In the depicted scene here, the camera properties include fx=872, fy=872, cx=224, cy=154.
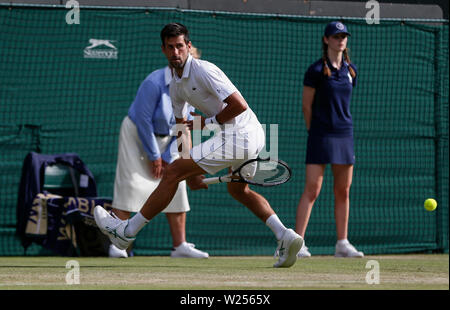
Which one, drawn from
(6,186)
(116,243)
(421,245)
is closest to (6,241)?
(6,186)

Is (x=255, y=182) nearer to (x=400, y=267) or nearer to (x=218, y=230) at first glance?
(x=400, y=267)

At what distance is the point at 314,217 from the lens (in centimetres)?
877

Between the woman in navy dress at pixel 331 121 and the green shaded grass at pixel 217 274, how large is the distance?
1.97 feet

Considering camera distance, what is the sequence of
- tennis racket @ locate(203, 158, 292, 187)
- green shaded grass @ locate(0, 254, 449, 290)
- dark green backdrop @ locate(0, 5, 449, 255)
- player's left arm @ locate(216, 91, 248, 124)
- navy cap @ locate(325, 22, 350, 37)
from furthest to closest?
1. dark green backdrop @ locate(0, 5, 449, 255)
2. navy cap @ locate(325, 22, 350, 37)
3. tennis racket @ locate(203, 158, 292, 187)
4. player's left arm @ locate(216, 91, 248, 124)
5. green shaded grass @ locate(0, 254, 449, 290)

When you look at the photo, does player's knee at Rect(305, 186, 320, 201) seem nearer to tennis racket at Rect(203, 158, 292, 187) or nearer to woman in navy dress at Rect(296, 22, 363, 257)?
woman in navy dress at Rect(296, 22, 363, 257)

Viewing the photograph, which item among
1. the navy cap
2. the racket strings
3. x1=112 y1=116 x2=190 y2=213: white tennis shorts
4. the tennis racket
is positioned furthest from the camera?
x1=112 y1=116 x2=190 y2=213: white tennis shorts

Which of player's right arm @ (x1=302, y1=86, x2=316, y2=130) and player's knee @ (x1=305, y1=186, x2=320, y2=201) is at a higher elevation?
player's right arm @ (x1=302, y1=86, x2=316, y2=130)

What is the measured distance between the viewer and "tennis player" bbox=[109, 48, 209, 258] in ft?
23.9

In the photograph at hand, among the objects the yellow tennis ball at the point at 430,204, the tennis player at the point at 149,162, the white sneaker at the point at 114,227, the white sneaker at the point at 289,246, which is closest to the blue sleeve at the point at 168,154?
the tennis player at the point at 149,162

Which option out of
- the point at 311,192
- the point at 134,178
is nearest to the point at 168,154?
the point at 134,178

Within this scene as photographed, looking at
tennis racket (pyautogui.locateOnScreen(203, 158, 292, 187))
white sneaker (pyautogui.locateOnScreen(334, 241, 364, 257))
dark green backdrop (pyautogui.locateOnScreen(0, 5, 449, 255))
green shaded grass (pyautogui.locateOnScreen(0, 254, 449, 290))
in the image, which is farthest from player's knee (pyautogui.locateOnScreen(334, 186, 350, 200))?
tennis racket (pyautogui.locateOnScreen(203, 158, 292, 187))

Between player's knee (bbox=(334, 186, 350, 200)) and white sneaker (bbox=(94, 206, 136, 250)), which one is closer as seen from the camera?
white sneaker (bbox=(94, 206, 136, 250))

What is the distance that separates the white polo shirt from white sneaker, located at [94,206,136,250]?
893 mm

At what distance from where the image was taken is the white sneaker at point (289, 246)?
5605mm
